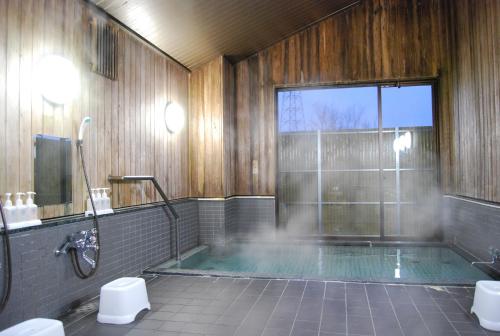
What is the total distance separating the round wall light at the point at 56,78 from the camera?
2.74m

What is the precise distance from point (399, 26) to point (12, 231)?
220 inches

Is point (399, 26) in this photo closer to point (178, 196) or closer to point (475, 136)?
point (475, 136)

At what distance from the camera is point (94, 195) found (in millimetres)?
3285

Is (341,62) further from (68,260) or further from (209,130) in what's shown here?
(68,260)

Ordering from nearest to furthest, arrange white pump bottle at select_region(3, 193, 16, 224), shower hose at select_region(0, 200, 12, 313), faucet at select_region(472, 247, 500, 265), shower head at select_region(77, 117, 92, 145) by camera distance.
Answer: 1. shower hose at select_region(0, 200, 12, 313)
2. white pump bottle at select_region(3, 193, 16, 224)
3. shower head at select_region(77, 117, 92, 145)
4. faucet at select_region(472, 247, 500, 265)

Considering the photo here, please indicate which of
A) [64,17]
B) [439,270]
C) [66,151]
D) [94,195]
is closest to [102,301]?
[94,195]

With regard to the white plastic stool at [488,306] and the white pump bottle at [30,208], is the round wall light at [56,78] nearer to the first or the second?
the white pump bottle at [30,208]

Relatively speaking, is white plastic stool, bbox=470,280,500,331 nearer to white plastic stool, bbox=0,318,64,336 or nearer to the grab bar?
white plastic stool, bbox=0,318,64,336

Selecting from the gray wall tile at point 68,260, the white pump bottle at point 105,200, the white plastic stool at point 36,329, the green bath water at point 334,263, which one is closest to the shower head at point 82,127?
the white pump bottle at point 105,200

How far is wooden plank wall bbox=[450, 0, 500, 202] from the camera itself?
3894mm

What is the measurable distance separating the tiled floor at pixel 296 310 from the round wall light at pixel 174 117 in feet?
6.82

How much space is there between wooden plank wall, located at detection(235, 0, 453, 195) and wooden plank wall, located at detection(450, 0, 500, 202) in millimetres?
247

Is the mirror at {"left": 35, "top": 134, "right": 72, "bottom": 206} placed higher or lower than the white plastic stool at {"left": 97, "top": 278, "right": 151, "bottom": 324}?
higher

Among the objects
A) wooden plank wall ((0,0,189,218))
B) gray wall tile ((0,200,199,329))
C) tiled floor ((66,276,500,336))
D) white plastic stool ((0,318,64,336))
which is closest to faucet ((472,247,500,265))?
tiled floor ((66,276,500,336))
